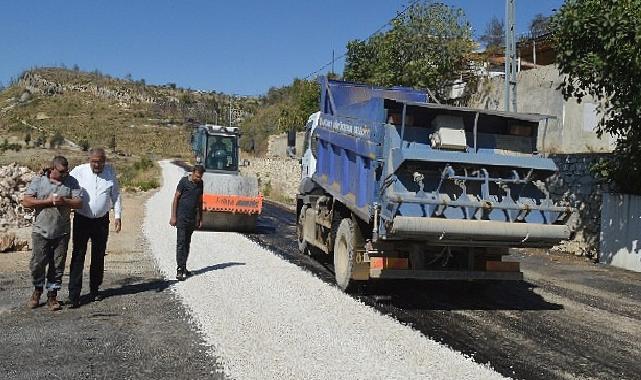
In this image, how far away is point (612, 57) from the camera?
12.3m

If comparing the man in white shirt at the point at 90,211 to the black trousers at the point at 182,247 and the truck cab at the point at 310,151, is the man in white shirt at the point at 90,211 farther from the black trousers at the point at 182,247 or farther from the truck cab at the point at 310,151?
the truck cab at the point at 310,151

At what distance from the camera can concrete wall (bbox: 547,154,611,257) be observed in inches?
607

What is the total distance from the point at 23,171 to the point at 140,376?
19356 mm

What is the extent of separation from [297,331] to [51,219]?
3.11m

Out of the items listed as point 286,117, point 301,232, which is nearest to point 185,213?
point 301,232

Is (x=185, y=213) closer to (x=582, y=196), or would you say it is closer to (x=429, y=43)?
(x=582, y=196)

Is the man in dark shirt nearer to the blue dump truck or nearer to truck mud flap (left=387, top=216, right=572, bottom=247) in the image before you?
the blue dump truck

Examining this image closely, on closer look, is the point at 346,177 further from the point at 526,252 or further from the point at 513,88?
the point at 513,88

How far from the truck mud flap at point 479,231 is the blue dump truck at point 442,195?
0.01 meters

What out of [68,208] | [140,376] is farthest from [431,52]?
[140,376]

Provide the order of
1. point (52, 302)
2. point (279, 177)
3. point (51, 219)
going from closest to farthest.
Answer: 1. point (51, 219)
2. point (52, 302)
3. point (279, 177)

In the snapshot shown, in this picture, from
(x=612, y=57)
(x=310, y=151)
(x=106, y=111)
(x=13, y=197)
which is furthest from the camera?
(x=106, y=111)

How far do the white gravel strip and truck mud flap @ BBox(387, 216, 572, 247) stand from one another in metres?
1.13

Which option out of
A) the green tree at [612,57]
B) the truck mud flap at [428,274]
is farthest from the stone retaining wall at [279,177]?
the truck mud flap at [428,274]
